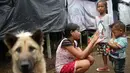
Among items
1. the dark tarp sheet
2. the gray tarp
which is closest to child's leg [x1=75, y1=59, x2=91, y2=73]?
the dark tarp sheet

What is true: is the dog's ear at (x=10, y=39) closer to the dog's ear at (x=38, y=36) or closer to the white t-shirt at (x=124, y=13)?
the dog's ear at (x=38, y=36)

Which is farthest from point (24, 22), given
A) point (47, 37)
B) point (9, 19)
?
point (47, 37)

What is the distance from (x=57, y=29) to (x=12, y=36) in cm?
474

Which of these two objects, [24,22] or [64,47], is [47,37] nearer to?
[24,22]

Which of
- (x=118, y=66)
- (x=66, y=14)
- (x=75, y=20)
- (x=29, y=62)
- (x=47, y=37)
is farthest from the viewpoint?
(x=75, y=20)

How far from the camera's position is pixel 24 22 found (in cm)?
842

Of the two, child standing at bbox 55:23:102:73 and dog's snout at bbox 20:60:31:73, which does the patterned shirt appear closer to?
child standing at bbox 55:23:102:73

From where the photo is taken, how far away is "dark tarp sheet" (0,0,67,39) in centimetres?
828

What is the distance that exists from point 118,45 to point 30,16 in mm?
3124

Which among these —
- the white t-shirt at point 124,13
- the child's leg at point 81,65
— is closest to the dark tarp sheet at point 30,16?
the child's leg at point 81,65

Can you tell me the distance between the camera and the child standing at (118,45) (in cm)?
622

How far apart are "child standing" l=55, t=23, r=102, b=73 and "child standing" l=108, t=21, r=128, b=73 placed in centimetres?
59

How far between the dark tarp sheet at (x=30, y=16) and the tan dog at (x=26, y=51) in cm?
351

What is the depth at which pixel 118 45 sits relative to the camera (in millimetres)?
→ 6191
